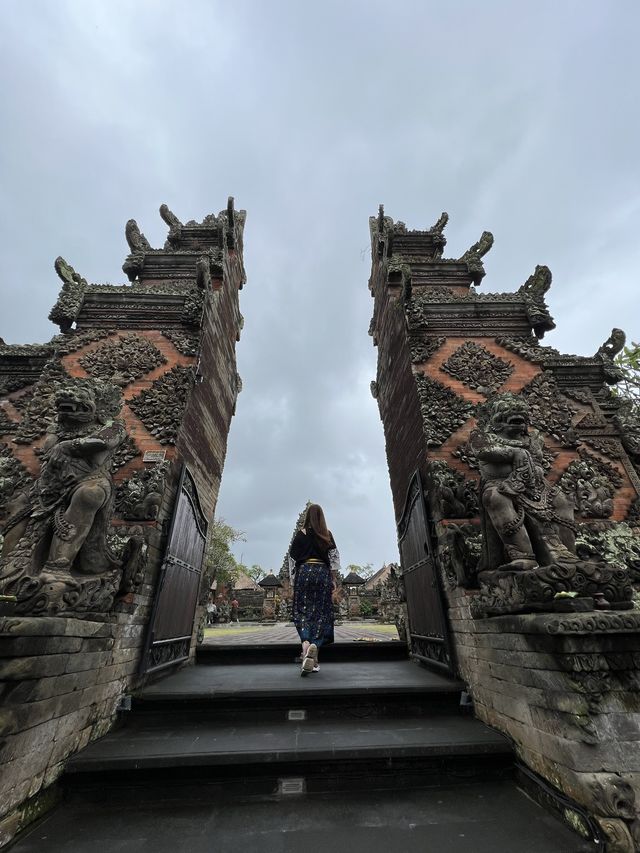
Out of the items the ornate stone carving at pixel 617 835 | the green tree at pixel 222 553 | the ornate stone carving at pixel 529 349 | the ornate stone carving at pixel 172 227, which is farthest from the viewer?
the green tree at pixel 222 553

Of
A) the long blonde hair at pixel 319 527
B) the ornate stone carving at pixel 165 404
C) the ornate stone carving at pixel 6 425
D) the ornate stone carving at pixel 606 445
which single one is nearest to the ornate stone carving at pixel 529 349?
the ornate stone carving at pixel 606 445

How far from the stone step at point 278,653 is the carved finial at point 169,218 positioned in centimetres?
968

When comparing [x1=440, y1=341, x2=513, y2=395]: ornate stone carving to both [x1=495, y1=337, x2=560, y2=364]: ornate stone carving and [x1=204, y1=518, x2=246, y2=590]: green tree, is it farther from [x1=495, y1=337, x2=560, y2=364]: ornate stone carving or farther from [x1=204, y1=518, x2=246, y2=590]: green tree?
[x1=204, y1=518, x2=246, y2=590]: green tree

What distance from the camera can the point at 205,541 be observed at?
21.5 feet

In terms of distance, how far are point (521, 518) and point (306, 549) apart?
8.68 ft

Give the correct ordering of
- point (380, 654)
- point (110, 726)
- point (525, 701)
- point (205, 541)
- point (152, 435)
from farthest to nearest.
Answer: point (205, 541), point (380, 654), point (152, 435), point (110, 726), point (525, 701)

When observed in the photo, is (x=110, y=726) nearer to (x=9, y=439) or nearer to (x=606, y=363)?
(x=9, y=439)

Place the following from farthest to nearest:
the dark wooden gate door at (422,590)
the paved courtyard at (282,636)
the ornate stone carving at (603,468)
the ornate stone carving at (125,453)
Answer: the paved courtyard at (282,636)
the ornate stone carving at (603,468)
the ornate stone carving at (125,453)
the dark wooden gate door at (422,590)


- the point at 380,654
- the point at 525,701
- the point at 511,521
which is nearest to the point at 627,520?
the point at 511,521

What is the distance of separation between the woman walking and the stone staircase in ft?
2.27

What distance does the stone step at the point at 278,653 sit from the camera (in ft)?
18.4

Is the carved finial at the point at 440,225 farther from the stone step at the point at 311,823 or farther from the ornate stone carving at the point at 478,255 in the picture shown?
the stone step at the point at 311,823

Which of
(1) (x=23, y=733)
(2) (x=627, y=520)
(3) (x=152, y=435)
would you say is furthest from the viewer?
(3) (x=152, y=435)

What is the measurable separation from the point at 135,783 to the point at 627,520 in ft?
19.8
